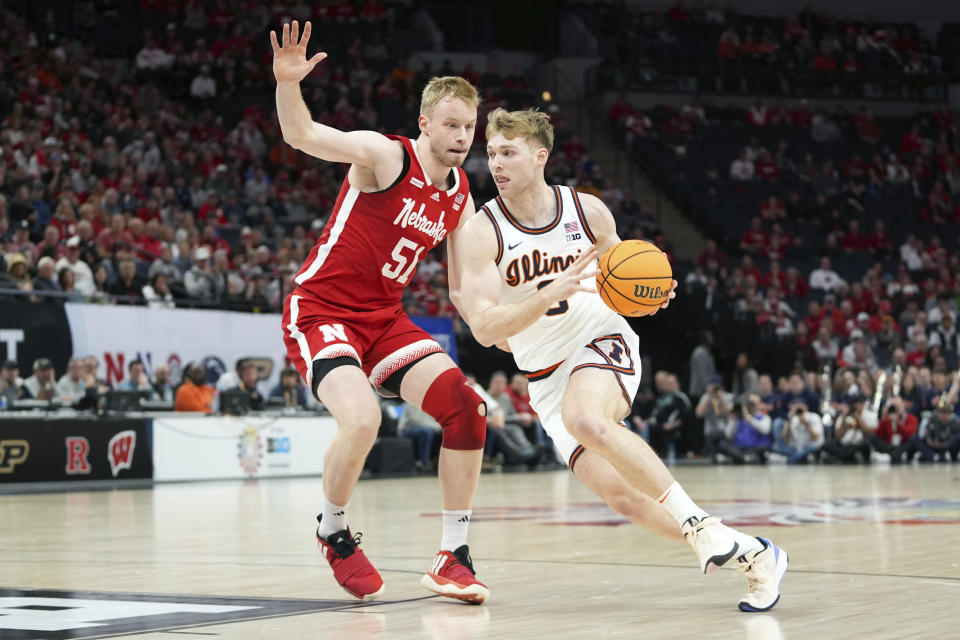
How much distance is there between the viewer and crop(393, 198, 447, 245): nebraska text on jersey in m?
5.56

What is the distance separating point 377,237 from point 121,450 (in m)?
10.5

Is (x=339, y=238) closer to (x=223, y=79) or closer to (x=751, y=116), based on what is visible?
(x=223, y=79)

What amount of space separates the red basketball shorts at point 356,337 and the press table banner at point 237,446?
1032 centimetres

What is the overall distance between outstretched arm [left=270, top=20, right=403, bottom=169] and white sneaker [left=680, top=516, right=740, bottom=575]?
2.01 metres

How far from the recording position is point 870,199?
29766mm

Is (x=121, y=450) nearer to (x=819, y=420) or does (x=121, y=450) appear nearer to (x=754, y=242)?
(x=819, y=420)

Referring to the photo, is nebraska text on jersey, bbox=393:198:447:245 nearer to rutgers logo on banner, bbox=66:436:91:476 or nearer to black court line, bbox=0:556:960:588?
black court line, bbox=0:556:960:588

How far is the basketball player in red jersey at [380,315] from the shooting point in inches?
210

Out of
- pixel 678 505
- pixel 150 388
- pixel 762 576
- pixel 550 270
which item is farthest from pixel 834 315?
pixel 762 576

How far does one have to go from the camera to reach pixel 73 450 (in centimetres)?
1477

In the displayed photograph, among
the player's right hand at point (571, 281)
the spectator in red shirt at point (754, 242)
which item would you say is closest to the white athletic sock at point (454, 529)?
the player's right hand at point (571, 281)

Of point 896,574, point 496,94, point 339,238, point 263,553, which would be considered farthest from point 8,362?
point 496,94

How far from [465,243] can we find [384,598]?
1.54m

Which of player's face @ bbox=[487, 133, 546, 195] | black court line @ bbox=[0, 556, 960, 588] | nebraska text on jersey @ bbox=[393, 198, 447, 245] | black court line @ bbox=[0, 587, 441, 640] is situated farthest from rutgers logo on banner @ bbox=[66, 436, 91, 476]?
player's face @ bbox=[487, 133, 546, 195]
